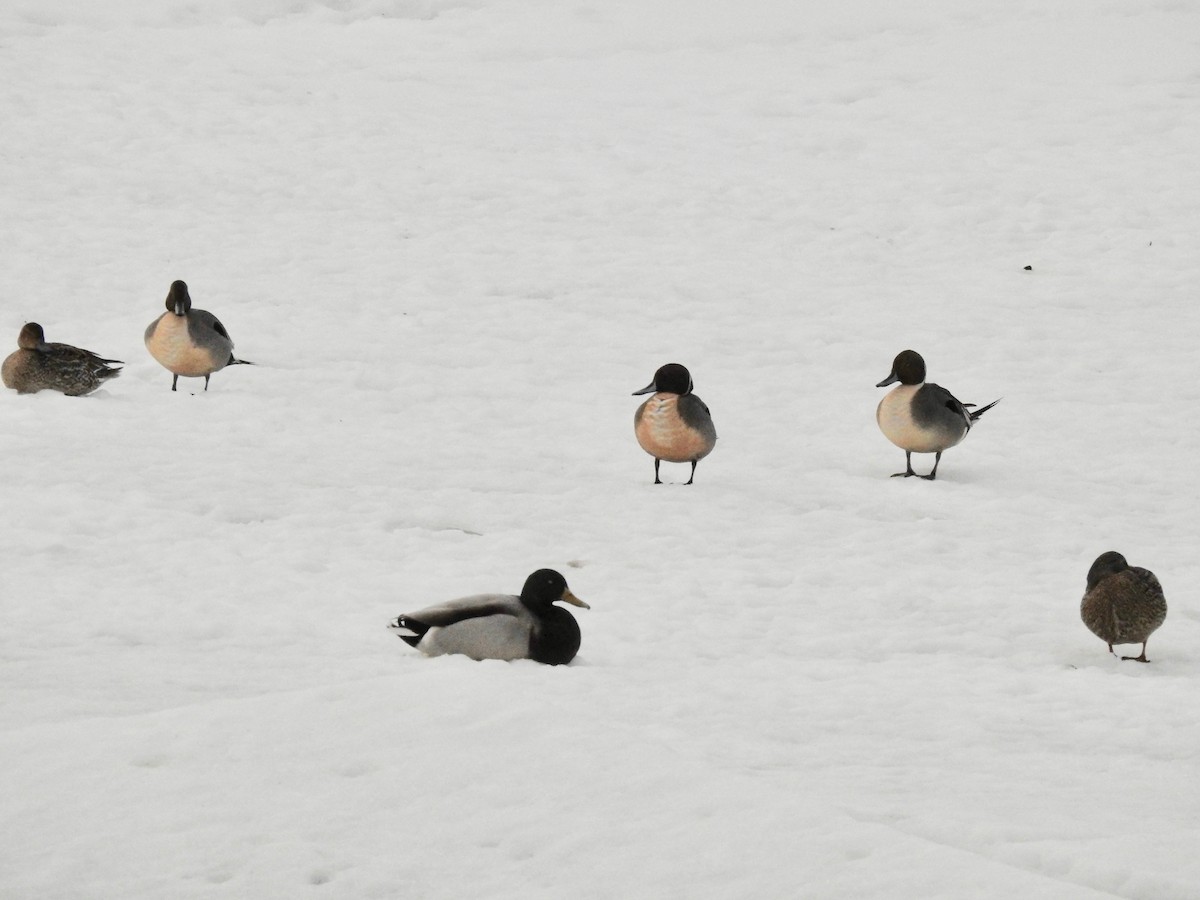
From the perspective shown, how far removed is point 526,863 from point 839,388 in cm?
859

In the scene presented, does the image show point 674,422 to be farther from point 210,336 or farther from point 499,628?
point 210,336

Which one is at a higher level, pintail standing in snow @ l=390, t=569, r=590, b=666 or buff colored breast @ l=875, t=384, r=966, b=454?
buff colored breast @ l=875, t=384, r=966, b=454

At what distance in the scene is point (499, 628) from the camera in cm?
561

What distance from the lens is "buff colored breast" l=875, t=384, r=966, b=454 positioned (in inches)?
373

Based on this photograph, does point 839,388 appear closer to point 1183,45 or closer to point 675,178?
point 675,178

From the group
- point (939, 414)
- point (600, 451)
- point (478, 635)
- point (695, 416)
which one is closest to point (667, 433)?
point (695, 416)

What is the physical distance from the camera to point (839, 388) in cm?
1170

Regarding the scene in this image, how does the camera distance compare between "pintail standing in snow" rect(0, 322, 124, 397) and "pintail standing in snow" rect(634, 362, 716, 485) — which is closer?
"pintail standing in snow" rect(634, 362, 716, 485)

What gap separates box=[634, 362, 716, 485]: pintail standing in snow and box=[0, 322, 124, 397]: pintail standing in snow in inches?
172

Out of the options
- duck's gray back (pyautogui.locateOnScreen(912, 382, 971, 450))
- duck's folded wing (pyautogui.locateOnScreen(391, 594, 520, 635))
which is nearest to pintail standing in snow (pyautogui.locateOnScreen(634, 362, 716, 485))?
duck's gray back (pyautogui.locateOnScreen(912, 382, 971, 450))

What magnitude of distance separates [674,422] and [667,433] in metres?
0.09

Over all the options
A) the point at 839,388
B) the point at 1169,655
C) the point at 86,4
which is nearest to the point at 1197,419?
the point at 839,388

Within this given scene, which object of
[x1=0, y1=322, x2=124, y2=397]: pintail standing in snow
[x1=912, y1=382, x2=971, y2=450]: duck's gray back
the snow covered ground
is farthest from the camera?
[x1=0, y1=322, x2=124, y2=397]: pintail standing in snow

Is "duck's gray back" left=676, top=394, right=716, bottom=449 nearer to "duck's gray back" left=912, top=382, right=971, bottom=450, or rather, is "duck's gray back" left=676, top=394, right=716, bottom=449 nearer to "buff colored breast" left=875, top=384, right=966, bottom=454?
"buff colored breast" left=875, top=384, right=966, bottom=454
